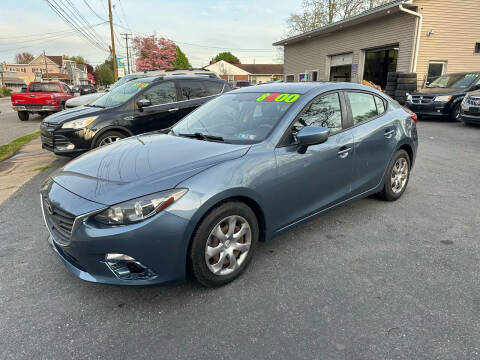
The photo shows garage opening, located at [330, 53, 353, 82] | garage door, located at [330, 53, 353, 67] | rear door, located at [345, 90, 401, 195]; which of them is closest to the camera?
rear door, located at [345, 90, 401, 195]

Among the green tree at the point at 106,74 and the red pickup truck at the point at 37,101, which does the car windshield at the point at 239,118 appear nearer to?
the red pickup truck at the point at 37,101

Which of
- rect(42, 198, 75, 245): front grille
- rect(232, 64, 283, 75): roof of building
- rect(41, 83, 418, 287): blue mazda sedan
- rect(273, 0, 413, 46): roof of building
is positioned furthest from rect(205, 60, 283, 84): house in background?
rect(42, 198, 75, 245): front grille

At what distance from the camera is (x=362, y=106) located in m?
3.88

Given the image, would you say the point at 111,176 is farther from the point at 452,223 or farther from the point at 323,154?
the point at 452,223

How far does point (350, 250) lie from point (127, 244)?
2.13 m

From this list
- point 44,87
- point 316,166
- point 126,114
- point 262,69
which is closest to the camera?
point 316,166

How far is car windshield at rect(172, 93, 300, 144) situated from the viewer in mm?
3129

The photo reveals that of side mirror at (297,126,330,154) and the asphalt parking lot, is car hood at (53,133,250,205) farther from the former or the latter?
the asphalt parking lot

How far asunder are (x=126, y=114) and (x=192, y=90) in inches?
62.9

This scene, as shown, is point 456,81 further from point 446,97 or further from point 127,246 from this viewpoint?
point 127,246

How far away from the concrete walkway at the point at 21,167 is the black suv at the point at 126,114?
58 cm

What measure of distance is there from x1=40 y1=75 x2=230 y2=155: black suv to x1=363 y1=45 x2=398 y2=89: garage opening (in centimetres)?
1704

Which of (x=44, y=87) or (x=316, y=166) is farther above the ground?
(x=44, y=87)

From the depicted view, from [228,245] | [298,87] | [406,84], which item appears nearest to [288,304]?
[228,245]
